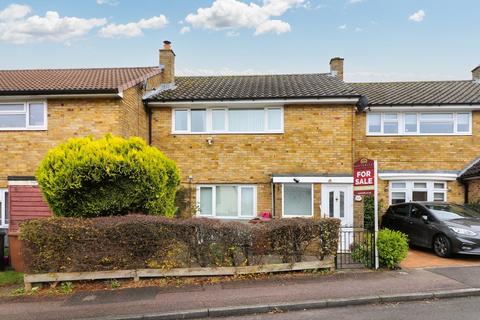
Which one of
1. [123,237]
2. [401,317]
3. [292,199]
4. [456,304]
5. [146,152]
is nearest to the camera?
[401,317]

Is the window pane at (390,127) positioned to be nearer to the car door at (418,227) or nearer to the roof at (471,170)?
the roof at (471,170)

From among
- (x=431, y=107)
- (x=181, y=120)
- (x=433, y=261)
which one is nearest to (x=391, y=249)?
(x=433, y=261)

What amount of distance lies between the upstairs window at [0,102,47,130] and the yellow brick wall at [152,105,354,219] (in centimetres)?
379

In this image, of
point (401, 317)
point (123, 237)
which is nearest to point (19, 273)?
point (123, 237)

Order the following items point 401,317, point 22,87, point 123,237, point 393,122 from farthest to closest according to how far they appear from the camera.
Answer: point 393,122 → point 22,87 → point 123,237 → point 401,317

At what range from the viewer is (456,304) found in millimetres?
5926

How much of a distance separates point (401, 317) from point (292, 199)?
6.28 m

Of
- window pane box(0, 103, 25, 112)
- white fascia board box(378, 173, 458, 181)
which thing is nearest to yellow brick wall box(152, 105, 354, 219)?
white fascia board box(378, 173, 458, 181)

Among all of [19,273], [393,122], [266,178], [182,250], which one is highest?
[393,122]

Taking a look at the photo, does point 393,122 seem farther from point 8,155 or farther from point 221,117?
point 8,155

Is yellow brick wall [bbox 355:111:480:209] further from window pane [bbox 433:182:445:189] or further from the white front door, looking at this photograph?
the white front door

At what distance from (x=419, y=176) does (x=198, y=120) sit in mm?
7793

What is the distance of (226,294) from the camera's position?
20.9 ft

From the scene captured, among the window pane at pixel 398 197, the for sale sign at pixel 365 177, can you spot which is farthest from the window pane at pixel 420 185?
the for sale sign at pixel 365 177
